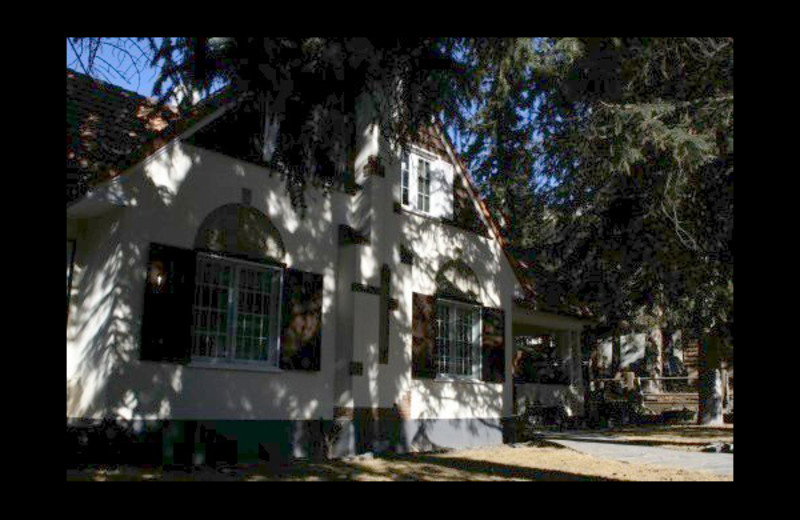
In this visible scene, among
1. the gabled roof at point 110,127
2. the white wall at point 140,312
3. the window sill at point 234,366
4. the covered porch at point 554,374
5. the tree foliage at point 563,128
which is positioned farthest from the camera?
the covered porch at point 554,374

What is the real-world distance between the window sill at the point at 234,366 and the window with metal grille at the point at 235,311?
0.29 ft

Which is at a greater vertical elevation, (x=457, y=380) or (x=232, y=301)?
(x=232, y=301)

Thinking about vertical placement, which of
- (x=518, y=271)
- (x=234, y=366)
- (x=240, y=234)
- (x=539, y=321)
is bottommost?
(x=234, y=366)

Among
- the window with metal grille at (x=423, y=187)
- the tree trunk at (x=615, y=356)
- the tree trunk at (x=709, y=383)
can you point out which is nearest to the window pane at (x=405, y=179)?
the window with metal grille at (x=423, y=187)

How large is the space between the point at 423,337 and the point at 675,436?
808 cm

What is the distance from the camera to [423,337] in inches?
610

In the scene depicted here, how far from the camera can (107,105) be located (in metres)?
12.9

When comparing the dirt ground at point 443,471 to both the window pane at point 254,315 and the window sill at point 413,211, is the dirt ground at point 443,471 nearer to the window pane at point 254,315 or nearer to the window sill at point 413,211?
the window pane at point 254,315

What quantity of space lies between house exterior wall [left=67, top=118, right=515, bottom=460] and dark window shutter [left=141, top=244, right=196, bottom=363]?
0.12 meters

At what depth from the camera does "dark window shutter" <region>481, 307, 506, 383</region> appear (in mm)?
16898

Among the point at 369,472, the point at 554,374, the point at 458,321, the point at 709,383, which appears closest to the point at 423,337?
the point at 458,321

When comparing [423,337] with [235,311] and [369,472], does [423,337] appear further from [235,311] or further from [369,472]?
[235,311]

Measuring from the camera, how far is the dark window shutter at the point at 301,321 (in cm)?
1284

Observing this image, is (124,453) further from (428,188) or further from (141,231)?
(428,188)
